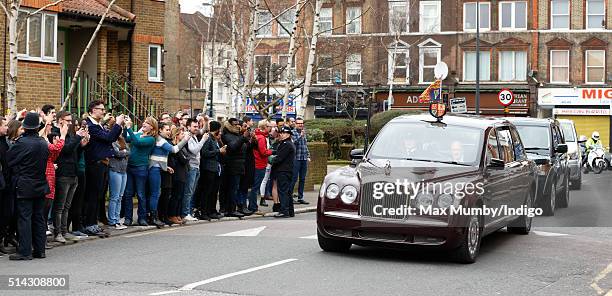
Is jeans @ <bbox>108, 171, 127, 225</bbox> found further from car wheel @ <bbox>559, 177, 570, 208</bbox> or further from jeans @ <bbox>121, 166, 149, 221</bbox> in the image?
car wheel @ <bbox>559, 177, 570, 208</bbox>

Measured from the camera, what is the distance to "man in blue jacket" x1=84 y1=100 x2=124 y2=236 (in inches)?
525

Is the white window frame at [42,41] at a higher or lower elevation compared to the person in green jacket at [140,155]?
higher

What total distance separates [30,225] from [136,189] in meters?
3.52

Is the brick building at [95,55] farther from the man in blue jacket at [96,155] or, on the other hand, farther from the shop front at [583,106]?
the shop front at [583,106]

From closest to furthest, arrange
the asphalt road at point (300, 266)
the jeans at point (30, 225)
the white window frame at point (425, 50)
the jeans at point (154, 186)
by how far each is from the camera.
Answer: the asphalt road at point (300, 266) < the jeans at point (30, 225) < the jeans at point (154, 186) < the white window frame at point (425, 50)

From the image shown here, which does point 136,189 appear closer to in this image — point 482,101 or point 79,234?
point 79,234

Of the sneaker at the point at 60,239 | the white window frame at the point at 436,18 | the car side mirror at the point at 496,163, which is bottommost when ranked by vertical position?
the sneaker at the point at 60,239

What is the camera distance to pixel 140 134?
574 inches

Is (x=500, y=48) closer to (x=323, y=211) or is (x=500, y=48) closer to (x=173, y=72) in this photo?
(x=173, y=72)

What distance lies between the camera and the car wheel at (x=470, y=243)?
10.6m

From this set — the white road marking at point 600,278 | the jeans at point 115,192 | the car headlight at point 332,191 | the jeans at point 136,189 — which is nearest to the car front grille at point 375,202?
the car headlight at point 332,191

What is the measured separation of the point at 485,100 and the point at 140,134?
138 feet

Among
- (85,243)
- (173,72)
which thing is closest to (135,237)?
(85,243)

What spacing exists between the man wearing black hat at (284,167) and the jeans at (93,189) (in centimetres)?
415
